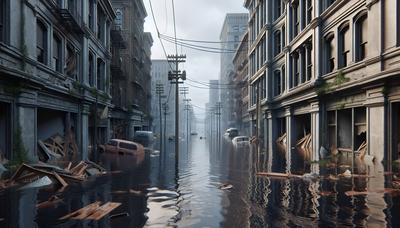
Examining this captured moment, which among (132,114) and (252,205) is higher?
(132,114)

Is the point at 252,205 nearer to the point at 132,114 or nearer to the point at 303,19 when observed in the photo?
the point at 303,19

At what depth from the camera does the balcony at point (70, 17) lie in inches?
979

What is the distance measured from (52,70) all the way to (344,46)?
1793 centimetres

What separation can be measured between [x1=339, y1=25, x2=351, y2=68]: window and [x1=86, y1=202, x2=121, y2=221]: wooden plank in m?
19.0

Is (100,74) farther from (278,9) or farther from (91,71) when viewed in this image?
(278,9)

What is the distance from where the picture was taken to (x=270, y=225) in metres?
8.64

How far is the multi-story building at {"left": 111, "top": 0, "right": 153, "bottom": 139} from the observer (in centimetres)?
4884

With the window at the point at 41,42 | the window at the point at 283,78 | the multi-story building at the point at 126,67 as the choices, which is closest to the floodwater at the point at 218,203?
the window at the point at 41,42

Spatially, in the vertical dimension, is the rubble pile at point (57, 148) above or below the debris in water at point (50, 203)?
above

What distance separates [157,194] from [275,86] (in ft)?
120

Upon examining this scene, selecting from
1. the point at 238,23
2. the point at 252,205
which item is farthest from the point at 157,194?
the point at 238,23

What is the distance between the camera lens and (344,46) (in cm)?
2595

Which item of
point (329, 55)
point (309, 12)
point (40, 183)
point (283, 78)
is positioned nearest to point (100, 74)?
point (283, 78)

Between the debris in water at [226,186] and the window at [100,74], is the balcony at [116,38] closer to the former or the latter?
the window at [100,74]
